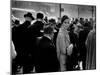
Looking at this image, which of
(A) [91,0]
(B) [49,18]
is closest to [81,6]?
(A) [91,0]

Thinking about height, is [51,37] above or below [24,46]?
above

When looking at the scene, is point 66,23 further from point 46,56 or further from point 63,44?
point 46,56

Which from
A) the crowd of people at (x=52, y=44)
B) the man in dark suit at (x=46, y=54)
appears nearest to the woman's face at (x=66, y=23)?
the crowd of people at (x=52, y=44)

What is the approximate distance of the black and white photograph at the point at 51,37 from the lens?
217 centimetres

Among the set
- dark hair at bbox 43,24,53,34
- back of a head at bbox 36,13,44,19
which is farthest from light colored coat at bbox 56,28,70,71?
back of a head at bbox 36,13,44,19

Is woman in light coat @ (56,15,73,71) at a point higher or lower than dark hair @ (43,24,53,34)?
lower

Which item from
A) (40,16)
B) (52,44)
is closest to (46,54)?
(52,44)

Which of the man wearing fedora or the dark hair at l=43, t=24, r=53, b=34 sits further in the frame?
the dark hair at l=43, t=24, r=53, b=34

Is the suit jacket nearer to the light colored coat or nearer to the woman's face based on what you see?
the light colored coat

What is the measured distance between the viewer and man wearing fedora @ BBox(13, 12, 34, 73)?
217 cm

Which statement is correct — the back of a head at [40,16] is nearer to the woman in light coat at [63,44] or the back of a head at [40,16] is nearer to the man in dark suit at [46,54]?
the man in dark suit at [46,54]

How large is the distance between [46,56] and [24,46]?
0.33 meters

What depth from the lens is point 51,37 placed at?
2.31 m

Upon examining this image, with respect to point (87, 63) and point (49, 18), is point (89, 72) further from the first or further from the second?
point (49, 18)
